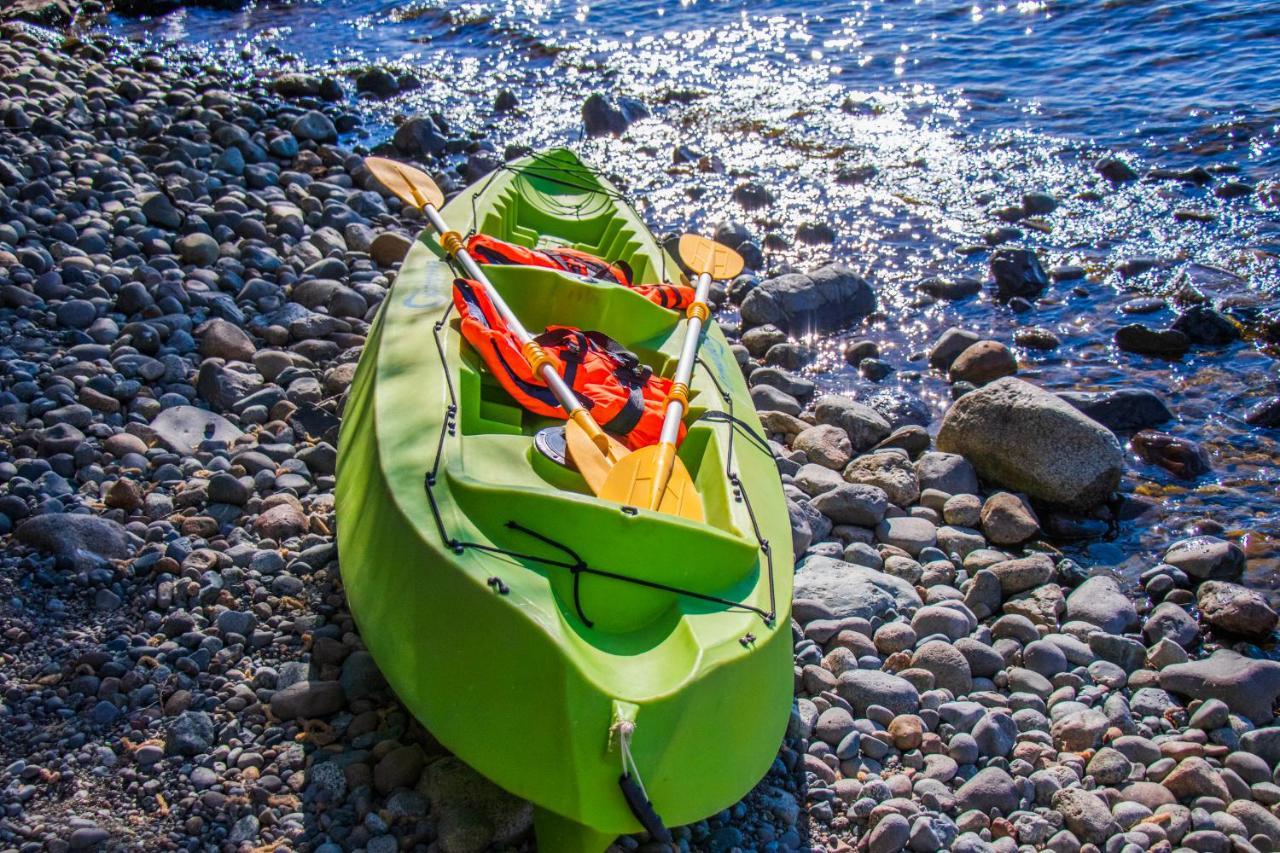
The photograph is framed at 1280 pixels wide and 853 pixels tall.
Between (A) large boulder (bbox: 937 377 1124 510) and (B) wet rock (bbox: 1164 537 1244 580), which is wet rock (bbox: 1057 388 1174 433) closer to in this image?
(A) large boulder (bbox: 937 377 1124 510)

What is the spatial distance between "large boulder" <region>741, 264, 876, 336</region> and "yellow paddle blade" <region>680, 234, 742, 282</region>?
1189 millimetres

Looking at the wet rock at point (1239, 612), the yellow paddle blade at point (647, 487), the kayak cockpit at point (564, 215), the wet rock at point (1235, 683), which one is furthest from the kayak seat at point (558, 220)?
the wet rock at point (1235, 683)

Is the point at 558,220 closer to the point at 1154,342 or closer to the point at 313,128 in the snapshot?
the point at 313,128

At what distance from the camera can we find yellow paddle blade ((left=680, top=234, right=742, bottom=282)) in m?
6.98

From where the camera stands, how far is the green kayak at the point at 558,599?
131 inches

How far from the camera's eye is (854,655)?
→ 4.88m

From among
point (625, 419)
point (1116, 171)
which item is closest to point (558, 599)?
point (625, 419)

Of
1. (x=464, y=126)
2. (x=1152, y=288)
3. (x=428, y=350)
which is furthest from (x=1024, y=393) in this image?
(x=464, y=126)

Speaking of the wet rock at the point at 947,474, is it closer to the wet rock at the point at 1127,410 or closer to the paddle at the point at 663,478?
the wet rock at the point at 1127,410

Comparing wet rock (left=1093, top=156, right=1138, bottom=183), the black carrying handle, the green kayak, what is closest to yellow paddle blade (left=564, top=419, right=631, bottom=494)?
the green kayak

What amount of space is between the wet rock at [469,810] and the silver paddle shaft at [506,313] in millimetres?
1596

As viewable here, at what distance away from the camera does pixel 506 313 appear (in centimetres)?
549

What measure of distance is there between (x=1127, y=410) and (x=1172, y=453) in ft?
1.55

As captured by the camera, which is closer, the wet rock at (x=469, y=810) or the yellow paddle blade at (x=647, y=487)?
the wet rock at (x=469, y=810)
